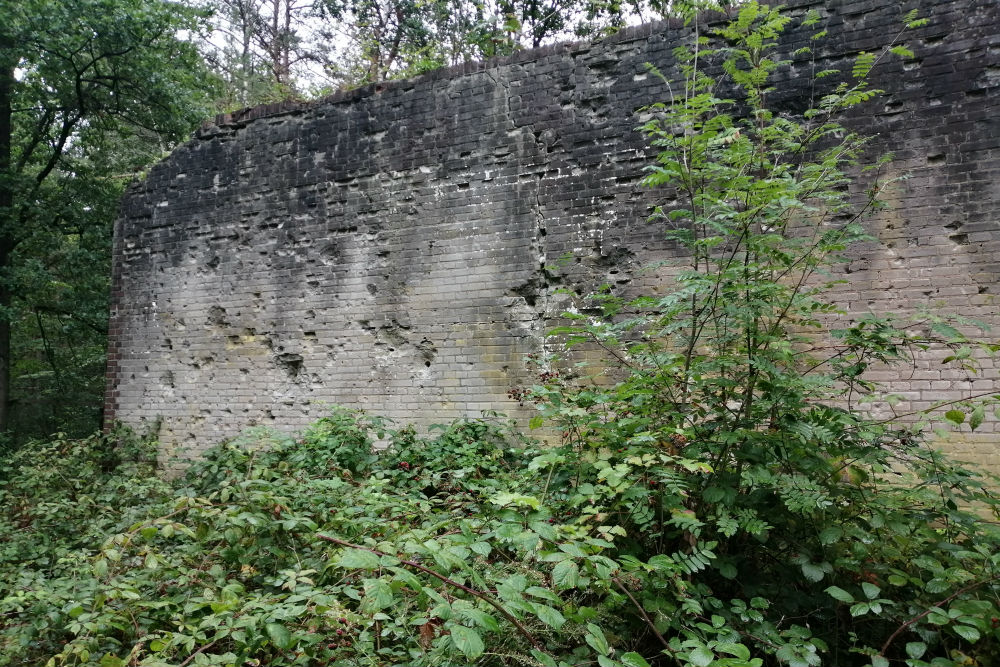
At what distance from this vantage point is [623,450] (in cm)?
284

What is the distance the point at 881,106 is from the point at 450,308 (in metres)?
4.25

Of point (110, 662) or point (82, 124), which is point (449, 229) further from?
point (82, 124)

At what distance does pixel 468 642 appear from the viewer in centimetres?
161

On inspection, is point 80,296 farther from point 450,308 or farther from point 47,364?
point 450,308

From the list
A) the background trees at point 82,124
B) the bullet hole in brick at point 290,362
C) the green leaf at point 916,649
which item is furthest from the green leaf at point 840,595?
the background trees at point 82,124

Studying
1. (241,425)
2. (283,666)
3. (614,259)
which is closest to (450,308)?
(614,259)

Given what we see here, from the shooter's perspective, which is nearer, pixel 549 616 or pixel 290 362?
pixel 549 616

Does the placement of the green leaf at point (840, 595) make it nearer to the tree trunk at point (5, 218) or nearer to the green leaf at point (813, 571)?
the green leaf at point (813, 571)

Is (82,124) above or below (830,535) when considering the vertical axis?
above

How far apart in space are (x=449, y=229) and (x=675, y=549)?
13.3 ft

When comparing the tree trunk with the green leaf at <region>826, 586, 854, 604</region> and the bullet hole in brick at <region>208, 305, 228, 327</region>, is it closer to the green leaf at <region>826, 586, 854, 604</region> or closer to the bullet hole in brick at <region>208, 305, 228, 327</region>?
the bullet hole in brick at <region>208, 305, 228, 327</region>

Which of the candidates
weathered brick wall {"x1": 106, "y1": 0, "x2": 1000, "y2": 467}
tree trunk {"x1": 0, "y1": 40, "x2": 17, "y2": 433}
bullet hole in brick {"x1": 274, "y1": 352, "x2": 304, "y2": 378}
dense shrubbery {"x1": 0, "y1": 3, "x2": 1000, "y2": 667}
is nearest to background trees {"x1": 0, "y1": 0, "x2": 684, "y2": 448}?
tree trunk {"x1": 0, "y1": 40, "x2": 17, "y2": 433}

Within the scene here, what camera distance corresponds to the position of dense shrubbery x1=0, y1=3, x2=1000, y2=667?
7.03 feet

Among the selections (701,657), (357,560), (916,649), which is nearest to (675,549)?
(701,657)
